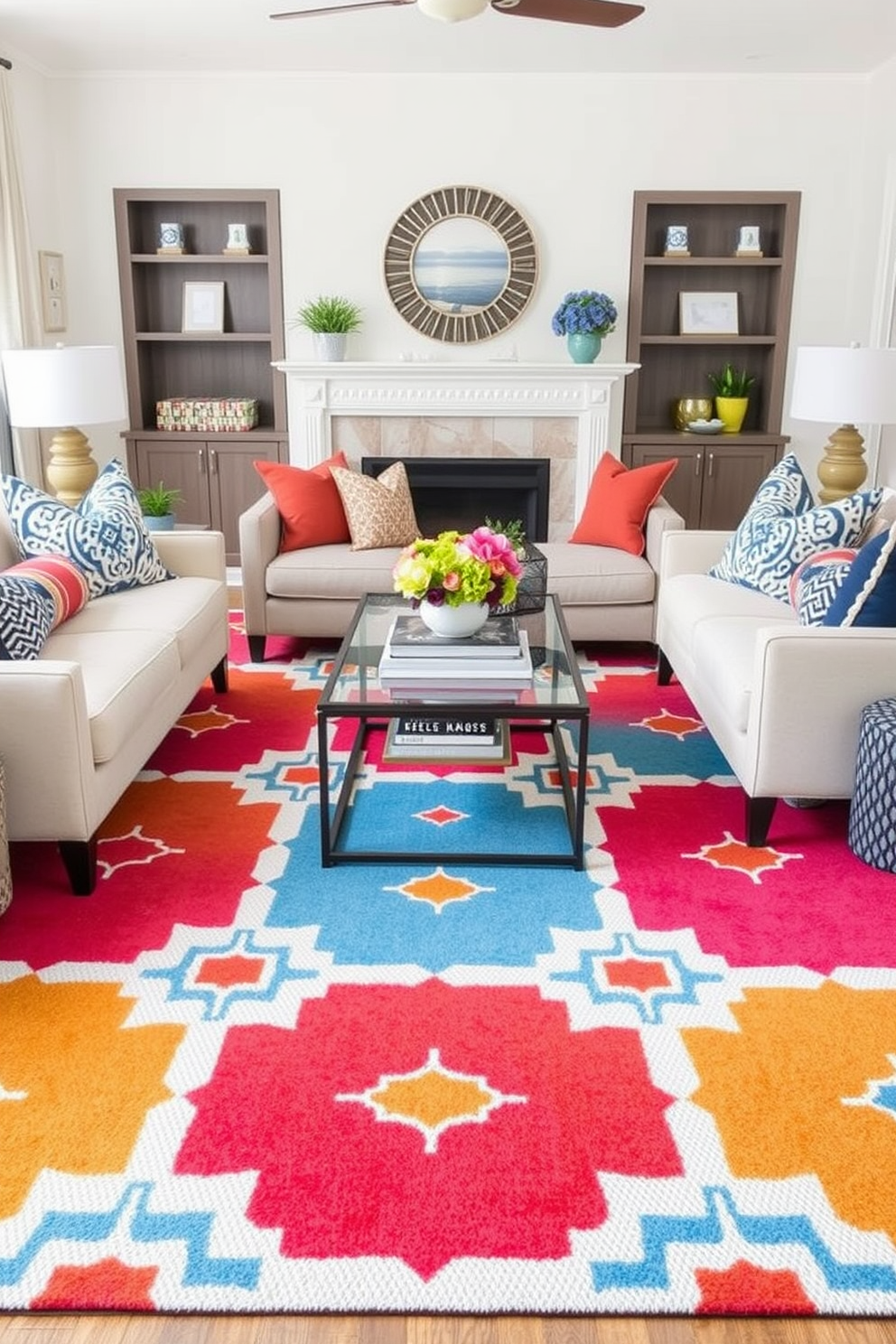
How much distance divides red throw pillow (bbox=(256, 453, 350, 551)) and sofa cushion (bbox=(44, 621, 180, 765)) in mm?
1396

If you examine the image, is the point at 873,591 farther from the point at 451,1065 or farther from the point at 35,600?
the point at 35,600

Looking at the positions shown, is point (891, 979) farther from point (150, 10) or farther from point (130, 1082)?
point (150, 10)

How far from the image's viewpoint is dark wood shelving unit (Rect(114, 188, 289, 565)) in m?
6.04

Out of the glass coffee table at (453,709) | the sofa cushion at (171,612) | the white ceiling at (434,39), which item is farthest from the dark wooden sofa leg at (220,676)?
the white ceiling at (434,39)

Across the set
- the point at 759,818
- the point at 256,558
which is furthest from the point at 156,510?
the point at 759,818

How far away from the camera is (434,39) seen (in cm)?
503

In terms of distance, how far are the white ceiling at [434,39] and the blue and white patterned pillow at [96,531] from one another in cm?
210

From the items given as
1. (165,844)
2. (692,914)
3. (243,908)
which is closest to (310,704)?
(165,844)

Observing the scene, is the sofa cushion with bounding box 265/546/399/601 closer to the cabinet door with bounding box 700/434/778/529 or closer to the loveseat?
the loveseat

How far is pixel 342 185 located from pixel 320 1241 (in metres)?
5.43

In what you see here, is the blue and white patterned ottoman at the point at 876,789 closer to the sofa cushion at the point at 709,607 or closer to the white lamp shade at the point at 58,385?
the sofa cushion at the point at 709,607

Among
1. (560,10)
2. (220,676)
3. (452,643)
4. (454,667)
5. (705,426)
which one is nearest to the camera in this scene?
(454,667)

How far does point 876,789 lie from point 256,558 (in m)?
2.69

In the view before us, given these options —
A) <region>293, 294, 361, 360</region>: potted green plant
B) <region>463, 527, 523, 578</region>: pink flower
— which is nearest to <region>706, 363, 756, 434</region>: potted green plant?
<region>293, 294, 361, 360</region>: potted green plant
